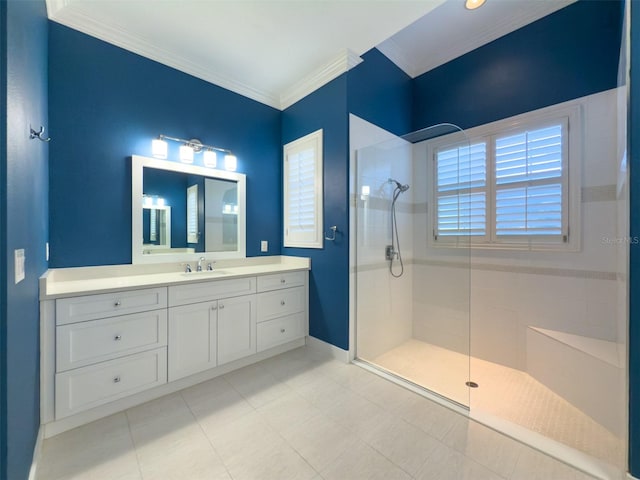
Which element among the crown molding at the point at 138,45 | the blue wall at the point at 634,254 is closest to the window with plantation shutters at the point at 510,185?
the blue wall at the point at 634,254

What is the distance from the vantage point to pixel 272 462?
1.36 metres

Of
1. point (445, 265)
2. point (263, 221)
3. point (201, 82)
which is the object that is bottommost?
point (445, 265)

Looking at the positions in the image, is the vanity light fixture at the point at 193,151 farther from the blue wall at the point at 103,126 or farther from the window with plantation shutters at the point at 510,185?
the window with plantation shutters at the point at 510,185

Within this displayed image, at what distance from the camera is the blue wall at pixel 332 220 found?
2447mm

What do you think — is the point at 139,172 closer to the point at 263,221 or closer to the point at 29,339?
the point at 263,221

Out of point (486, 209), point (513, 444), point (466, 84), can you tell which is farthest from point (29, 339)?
point (466, 84)

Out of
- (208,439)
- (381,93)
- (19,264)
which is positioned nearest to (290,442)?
(208,439)

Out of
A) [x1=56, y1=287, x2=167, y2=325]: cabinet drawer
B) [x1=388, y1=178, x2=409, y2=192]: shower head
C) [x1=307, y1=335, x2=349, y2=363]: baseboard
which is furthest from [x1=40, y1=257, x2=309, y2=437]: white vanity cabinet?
[x1=388, y1=178, x2=409, y2=192]: shower head

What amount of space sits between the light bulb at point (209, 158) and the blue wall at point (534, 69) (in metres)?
2.50

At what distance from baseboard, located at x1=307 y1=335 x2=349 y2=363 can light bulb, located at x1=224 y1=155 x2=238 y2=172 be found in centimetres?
199

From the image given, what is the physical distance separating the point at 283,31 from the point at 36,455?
124 inches

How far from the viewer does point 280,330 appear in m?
2.58

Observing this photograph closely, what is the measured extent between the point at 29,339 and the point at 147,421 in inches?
34.8

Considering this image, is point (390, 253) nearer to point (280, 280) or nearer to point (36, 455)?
point (280, 280)
